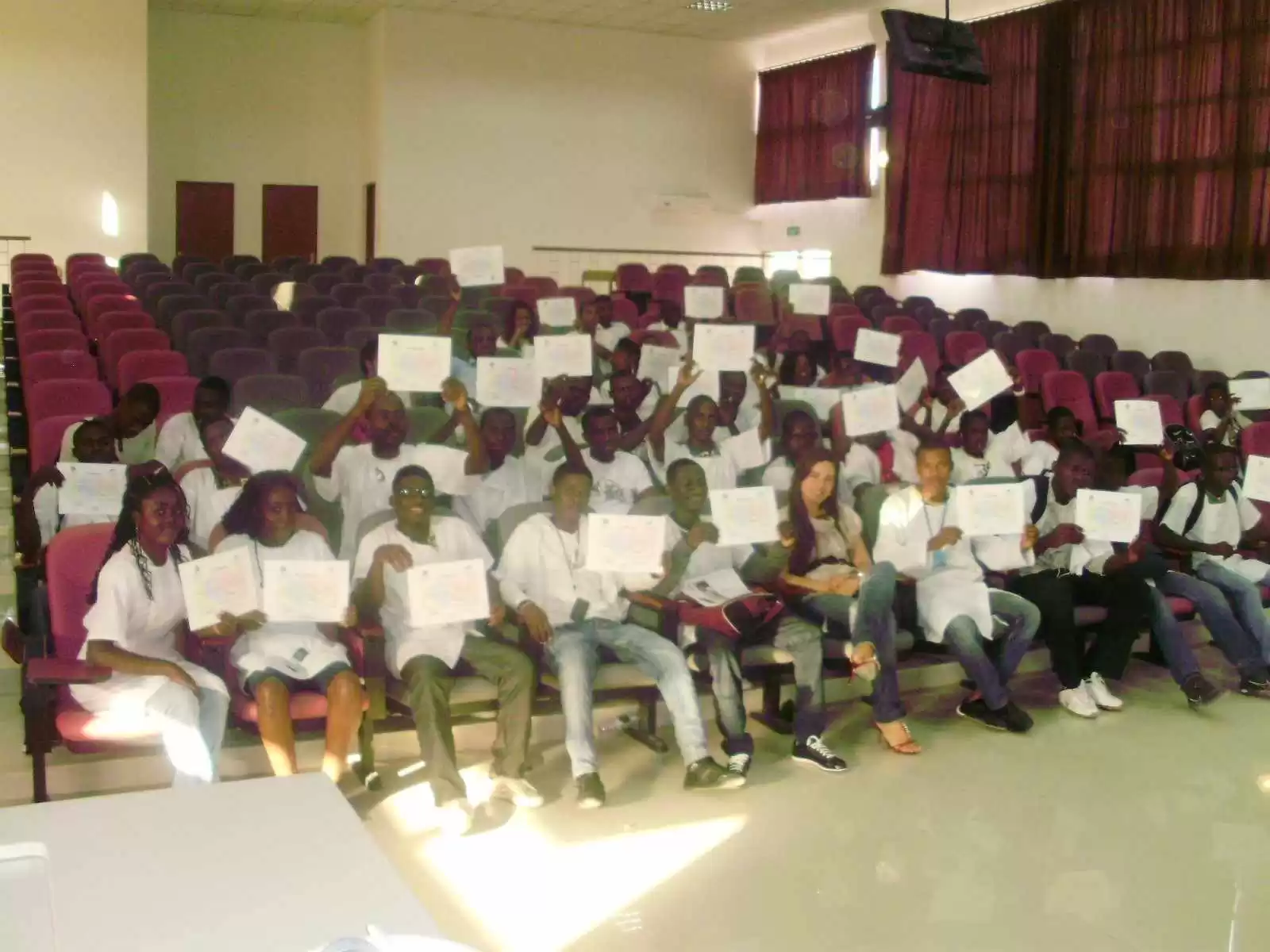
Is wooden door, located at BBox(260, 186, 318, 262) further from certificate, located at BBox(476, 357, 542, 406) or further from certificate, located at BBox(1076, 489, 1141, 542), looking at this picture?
certificate, located at BBox(1076, 489, 1141, 542)

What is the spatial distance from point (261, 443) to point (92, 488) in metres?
0.64

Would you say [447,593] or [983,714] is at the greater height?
[447,593]

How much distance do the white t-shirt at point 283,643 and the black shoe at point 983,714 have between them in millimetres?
2670

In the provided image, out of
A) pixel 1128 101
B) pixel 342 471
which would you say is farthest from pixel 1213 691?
pixel 1128 101

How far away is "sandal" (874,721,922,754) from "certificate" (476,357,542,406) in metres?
2.12

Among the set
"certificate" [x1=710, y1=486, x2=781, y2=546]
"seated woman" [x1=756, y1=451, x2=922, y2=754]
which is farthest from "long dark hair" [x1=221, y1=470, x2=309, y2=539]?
"seated woman" [x1=756, y1=451, x2=922, y2=754]

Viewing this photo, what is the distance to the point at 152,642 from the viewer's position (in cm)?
422

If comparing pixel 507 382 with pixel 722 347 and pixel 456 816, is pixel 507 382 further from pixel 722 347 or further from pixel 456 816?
pixel 456 816

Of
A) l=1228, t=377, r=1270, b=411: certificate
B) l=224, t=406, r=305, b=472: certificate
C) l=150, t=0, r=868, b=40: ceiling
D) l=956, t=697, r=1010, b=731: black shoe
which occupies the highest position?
l=150, t=0, r=868, b=40: ceiling

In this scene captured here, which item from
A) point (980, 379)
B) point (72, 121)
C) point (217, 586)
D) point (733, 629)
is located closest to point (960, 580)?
point (733, 629)

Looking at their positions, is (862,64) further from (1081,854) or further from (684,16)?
(1081,854)

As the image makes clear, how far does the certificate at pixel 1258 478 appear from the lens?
20.0ft

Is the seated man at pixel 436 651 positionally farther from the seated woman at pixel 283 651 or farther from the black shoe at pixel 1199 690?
the black shoe at pixel 1199 690

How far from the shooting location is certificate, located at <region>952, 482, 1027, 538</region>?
5430 mm
